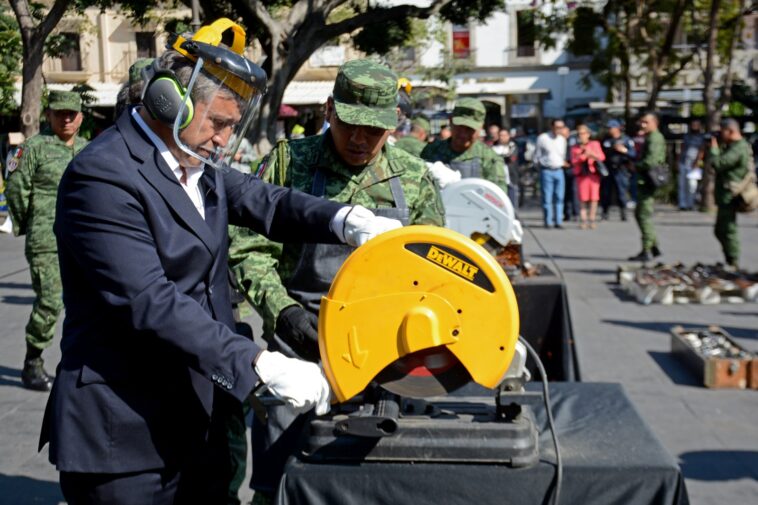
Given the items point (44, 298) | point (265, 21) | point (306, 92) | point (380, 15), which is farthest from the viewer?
point (306, 92)

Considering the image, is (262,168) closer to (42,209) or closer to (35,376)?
(42,209)

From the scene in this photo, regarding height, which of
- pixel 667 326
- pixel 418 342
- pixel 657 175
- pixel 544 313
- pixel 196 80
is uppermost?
pixel 196 80

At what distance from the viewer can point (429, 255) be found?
229cm

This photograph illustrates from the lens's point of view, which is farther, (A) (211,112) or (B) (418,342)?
(A) (211,112)

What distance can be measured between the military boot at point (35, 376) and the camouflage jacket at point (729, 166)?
7581 mm

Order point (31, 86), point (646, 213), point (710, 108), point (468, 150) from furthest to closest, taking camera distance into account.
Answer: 1. point (710, 108)
2. point (31, 86)
3. point (646, 213)
4. point (468, 150)

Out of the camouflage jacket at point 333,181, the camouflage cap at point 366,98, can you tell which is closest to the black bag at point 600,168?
the camouflage jacket at point 333,181

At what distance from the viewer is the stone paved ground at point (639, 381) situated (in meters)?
5.11

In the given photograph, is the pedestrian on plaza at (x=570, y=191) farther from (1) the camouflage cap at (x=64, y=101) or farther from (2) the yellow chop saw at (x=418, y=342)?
(2) the yellow chop saw at (x=418, y=342)

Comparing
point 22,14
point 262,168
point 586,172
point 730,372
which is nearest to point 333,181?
point 262,168

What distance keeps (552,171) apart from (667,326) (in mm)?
8124

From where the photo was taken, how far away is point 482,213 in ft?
17.6

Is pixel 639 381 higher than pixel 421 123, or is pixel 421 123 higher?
pixel 421 123

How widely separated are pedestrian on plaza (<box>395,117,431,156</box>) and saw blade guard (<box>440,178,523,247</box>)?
4.64m
